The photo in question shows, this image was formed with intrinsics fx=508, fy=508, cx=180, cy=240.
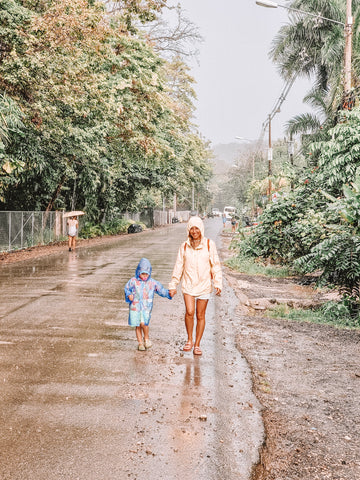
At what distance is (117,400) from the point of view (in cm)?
482

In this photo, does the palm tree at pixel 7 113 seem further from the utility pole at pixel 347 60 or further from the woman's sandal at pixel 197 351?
the utility pole at pixel 347 60

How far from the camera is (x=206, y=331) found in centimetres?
805

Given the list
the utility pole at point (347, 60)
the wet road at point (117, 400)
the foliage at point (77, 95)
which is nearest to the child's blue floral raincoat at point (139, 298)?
the wet road at point (117, 400)

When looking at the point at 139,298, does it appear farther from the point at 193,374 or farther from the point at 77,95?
the point at 77,95

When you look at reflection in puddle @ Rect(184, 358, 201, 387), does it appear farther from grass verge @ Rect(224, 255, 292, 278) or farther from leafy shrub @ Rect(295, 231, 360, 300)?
grass verge @ Rect(224, 255, 292, 278)

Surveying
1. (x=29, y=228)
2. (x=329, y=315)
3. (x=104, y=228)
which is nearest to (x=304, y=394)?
(x=329, y=315)

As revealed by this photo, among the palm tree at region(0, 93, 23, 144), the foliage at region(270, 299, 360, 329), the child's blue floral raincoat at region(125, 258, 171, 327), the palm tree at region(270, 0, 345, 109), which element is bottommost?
the foliage at region(270, 299, 360, 329)

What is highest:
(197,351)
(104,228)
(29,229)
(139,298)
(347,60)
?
(347,60)

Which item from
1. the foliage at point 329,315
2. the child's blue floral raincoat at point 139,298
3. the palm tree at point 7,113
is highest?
the palm tree at point 7,113

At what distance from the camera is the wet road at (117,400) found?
3.65 m

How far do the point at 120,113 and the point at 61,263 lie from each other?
19.2ft

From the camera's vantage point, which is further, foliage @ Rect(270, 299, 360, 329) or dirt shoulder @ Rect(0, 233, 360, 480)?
foliage @ Rect(270, 299, 360, 329)

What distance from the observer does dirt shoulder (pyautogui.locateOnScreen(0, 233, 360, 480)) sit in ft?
12.3

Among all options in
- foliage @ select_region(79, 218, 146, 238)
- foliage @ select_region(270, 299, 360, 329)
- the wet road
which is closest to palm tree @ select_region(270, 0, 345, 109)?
foliage @ select_region(79, 218, 146, 238)
